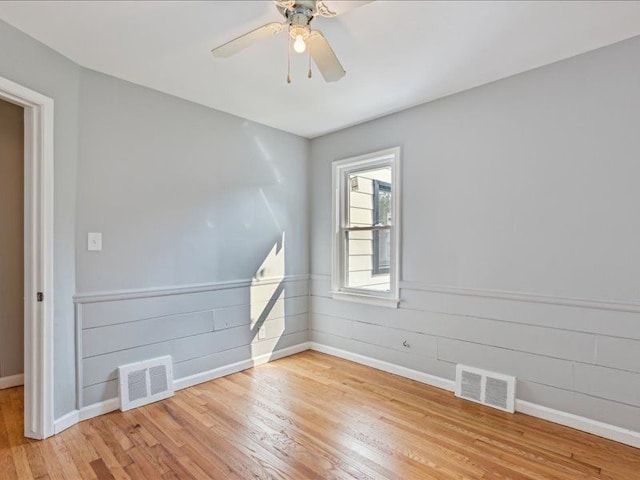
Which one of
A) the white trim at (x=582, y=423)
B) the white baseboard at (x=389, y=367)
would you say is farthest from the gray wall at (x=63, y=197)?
the white trim at (x=582, y=423)

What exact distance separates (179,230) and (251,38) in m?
1.81

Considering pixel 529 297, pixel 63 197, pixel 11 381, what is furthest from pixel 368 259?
pixel 11 381

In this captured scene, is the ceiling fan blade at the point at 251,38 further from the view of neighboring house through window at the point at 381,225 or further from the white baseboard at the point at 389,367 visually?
the white baseboard at the point at 389,367

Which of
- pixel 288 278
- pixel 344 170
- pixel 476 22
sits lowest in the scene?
pixel 288 278

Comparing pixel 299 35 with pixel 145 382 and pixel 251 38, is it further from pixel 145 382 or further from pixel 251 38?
pixel 145 382

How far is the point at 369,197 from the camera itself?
3.78 meters

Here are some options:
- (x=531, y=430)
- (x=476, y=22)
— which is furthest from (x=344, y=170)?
(x=531, y=430)

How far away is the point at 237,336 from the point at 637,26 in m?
3.77

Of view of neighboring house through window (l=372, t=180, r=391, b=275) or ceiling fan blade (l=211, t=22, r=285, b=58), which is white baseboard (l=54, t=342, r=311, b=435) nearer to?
view of neighboring house through window (l=372, t=180, r=391, b=275)

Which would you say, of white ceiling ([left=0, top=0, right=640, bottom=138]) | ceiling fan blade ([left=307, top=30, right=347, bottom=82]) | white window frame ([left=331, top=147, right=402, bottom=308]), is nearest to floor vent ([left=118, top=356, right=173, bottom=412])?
white window frame ([left=331, top=147, right=402, bottom=308])

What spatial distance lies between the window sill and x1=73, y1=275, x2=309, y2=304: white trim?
0.64m

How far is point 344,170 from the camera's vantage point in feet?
13.0

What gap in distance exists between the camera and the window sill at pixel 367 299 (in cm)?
340

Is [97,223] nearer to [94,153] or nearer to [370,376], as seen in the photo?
[94,153]
